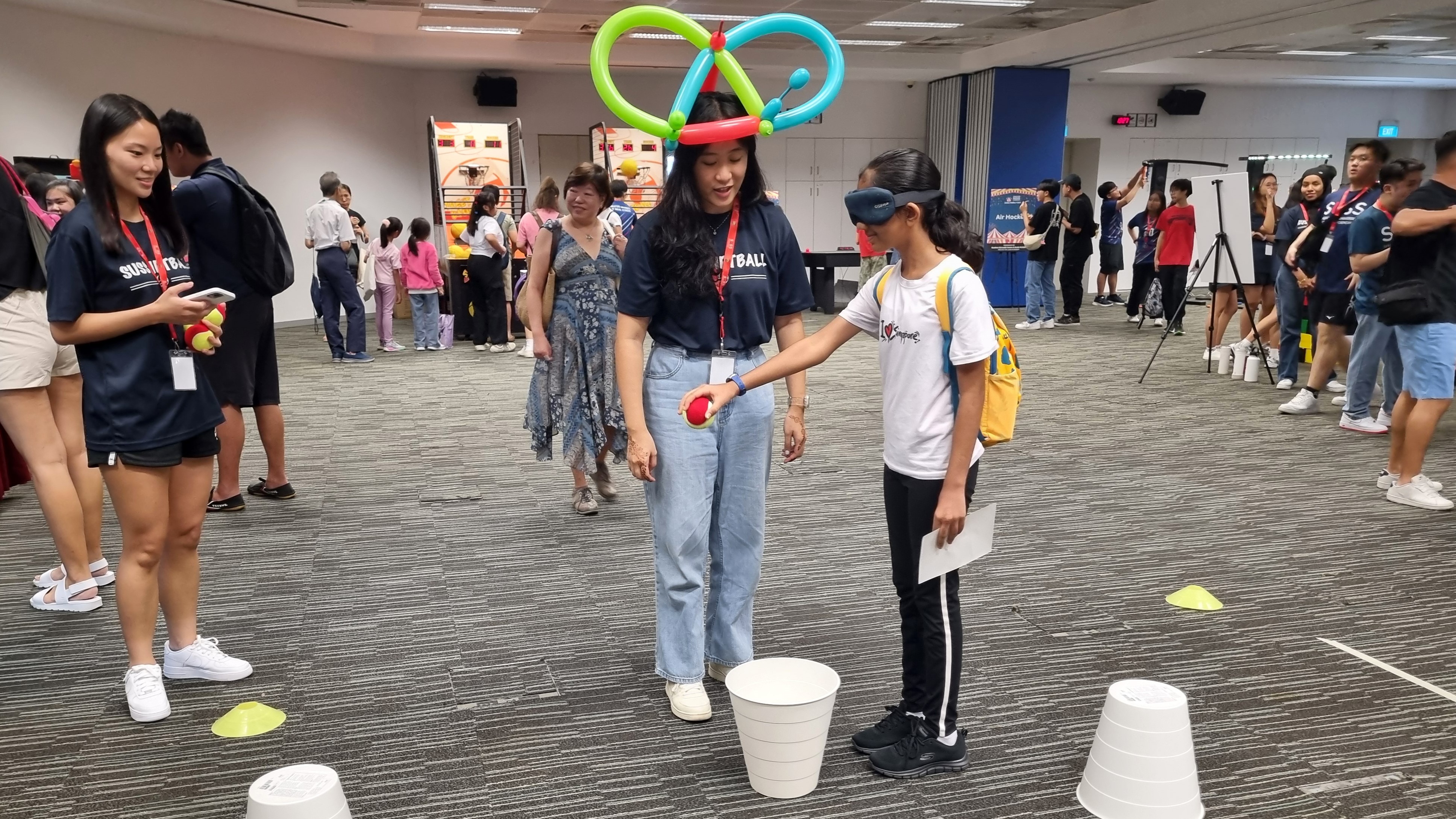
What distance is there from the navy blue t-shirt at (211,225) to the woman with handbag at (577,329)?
42.3 inches

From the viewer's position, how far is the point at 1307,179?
6.52 metres

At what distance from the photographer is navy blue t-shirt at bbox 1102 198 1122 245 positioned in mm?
12953

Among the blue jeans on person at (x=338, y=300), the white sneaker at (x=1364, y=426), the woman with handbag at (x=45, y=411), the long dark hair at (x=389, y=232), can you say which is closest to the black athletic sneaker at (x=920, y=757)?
the woman with handbag at (x=45, y=411)

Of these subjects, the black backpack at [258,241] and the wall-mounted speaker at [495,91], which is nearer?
the black backpack at [258,241]

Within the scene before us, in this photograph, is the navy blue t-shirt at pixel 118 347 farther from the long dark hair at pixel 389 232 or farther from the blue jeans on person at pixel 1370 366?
the long dark hair at pixel 389 232

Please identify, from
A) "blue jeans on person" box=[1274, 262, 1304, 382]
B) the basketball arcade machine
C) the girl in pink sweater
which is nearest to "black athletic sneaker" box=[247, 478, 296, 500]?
the girl in pink sweater

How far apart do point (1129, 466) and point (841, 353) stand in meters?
4.47

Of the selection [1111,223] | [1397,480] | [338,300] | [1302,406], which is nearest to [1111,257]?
[1111,223]

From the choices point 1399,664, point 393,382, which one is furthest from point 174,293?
point 393,382

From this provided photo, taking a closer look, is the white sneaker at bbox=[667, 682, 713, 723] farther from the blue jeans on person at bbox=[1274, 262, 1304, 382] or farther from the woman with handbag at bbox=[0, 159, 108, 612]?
the blue jeans on person at bbox=[1274, 262, 1304, 382]

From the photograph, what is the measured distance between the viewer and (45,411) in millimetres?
2949

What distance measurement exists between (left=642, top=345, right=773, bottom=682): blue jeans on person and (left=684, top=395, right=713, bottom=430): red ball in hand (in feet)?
Result: 0.54

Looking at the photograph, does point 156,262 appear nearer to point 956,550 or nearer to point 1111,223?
point 956,550

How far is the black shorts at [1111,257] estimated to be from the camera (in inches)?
523
